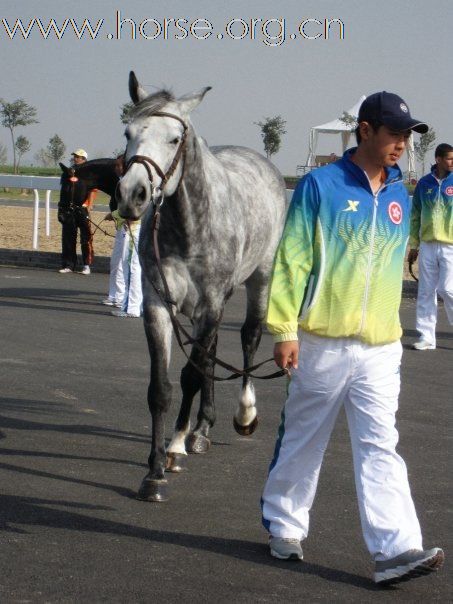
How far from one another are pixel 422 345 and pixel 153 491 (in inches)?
296

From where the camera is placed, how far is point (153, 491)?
6.55m

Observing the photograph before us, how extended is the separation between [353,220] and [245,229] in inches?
114

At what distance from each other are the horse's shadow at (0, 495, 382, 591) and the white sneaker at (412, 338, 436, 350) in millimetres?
7757

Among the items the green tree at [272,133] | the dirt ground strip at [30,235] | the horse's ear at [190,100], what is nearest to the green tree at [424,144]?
the green tree at [272,133]

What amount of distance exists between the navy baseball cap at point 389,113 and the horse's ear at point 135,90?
2.19 m

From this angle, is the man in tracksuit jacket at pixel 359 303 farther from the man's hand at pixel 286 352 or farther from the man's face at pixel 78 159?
the man's face at pixel 78 159

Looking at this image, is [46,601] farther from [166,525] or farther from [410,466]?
[410,466]

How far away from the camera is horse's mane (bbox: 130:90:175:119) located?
6.77 metres

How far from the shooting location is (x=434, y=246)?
13789 mm

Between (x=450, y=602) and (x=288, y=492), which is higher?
(x=288, y=492)

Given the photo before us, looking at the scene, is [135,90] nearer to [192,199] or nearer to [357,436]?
[192,199]

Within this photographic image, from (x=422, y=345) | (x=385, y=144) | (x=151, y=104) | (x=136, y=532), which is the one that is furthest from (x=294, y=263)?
(x=422, y=345)

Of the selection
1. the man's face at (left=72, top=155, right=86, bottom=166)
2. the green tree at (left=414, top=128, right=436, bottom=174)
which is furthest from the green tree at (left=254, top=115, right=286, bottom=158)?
the man's face at (left=72, top=155, right=86, bottom=166)

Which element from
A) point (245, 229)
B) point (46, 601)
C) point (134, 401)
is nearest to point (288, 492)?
point (46, 601)
